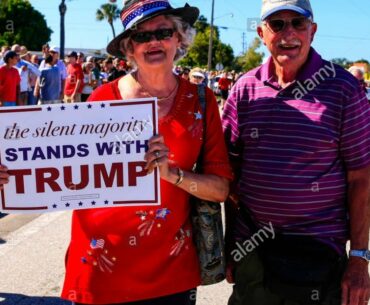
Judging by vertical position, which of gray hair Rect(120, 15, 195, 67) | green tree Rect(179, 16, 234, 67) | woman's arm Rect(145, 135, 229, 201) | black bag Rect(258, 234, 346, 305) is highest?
green tree Rect(179, 16, 234, 67)

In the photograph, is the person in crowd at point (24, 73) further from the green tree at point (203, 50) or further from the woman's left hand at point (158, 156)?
the green tree at point (203, 50)

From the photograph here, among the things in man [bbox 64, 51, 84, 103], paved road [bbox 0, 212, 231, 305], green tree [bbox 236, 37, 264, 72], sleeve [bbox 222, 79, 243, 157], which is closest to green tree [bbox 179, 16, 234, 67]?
green tree [bbox 236, 37, 264, 72]

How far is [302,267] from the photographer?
2.21 meters

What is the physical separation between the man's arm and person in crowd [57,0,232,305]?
535 mm

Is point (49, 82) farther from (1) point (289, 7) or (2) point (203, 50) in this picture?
(2) point (203, 50)

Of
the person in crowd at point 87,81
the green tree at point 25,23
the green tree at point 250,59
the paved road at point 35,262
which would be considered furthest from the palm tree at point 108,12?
the paved road at point 35,262

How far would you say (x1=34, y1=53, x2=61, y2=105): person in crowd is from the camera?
11836mm

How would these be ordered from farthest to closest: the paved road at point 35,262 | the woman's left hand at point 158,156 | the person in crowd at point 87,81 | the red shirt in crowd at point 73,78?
the person in crowd at point 87,81 < the red shirt in crowd at point 73,78 < the paved road at point 35,262 < the woman's left hand at point 158,156

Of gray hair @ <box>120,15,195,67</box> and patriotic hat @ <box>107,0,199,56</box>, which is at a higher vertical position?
patriotic hat @ <box>107,0,199,56</box>

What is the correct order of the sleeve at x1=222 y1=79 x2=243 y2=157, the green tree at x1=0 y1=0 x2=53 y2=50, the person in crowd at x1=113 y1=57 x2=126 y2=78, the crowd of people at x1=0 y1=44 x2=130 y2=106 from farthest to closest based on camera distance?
the green tree at x1=0 y1=0 x2=53 y2=50 < the person in crowd at x1=113 y1=57 x2=126 y2=78 < the crowd of people at x1=0 y1=44 x2=130 y2=106 < the sleeve at x1=222 y1=79 x2=243 y2=157

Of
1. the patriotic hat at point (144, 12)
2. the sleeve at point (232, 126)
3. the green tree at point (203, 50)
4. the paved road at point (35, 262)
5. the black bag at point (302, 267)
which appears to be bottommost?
the paved road at point (35, 262)

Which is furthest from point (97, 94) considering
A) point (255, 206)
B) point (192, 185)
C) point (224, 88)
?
point (224, 88)

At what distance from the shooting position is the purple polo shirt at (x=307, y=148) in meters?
2.16

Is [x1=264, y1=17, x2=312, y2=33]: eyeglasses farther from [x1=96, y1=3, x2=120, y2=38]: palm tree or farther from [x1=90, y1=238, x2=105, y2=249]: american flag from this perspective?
[x1=96, y1=3, x2=120, y2=38]: palm tree
